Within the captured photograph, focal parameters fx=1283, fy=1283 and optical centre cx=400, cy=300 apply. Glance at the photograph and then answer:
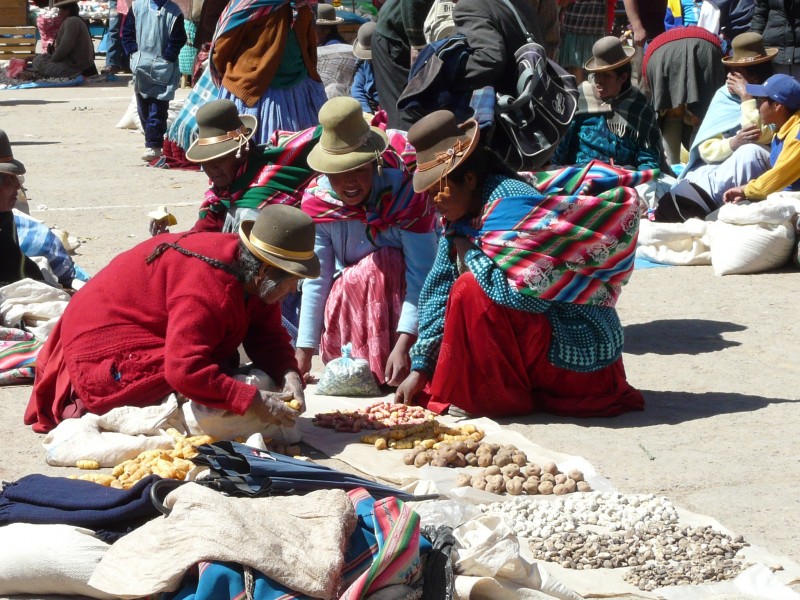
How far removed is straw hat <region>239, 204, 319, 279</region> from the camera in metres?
4.52

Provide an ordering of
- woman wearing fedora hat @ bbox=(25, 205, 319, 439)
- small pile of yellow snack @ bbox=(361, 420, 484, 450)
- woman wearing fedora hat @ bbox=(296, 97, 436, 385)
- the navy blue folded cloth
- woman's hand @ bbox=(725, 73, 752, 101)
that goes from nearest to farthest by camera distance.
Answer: the navy blue folded cloth → woman wearing fedora hat @ bbox=(25, 205, 319, 439) → small pile of yellow snack @ bbox=(361, 420, 484, 450) → woman wearing fedora hat @ bbox=(296, 97, 436, 385) → woman's hand @ bbox=(725, 73, 752, 101)

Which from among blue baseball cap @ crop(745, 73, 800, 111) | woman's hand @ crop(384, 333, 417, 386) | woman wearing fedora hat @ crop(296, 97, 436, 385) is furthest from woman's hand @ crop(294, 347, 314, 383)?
blue baseball cap @ crop(745, 73, 800, 111)

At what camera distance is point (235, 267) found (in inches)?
182

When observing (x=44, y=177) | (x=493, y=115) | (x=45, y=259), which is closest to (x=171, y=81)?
(x=44, y=177)

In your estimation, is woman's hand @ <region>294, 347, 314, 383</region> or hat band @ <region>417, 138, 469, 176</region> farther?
woman's hand @ <region>294, 347, 314, 383</region>

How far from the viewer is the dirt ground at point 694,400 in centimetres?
443

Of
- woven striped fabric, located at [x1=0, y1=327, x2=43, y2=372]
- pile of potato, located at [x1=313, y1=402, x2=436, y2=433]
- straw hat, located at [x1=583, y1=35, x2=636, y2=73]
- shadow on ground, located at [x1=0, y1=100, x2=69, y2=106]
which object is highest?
straw hat, located at [x1=583, y1=35, x2=636, y2=73]

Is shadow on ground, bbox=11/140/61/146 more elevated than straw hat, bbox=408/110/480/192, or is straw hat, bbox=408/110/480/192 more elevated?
straw hat, bbox=408/110/480/192

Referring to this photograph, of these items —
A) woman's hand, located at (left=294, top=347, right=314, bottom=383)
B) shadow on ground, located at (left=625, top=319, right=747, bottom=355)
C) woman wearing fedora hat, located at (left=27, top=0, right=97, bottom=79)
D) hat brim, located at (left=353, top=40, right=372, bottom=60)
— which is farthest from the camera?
woman wearing fedora hat, located at (left=27, top=0, right=97, bottom=79)

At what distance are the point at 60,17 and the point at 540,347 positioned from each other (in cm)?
1748

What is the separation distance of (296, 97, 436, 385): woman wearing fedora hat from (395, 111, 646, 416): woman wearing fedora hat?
30 centimetres

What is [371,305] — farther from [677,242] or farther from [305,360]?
[677,242]

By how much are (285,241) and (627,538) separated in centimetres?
155

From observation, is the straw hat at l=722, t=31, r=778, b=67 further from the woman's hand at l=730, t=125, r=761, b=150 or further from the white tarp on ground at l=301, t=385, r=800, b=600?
the white tarp on ground at l=301, t=385, r=800, b=600
